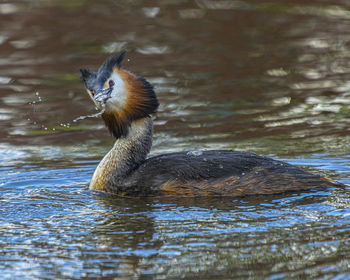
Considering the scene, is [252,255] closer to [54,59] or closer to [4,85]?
[4,85]

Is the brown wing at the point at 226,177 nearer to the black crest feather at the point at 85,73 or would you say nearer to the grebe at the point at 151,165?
the grebe at the point at 151,165

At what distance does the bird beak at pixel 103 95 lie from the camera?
9001mm

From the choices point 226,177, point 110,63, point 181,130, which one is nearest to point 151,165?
point 226,177

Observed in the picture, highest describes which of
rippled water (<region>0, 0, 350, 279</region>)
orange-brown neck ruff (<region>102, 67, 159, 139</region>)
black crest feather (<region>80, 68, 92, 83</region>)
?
black crest feather (<region>80, 68, 92, 83</region>)

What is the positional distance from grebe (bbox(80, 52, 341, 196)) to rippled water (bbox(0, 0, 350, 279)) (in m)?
0.18

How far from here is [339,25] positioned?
19.1 m

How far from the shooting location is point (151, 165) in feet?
29.8

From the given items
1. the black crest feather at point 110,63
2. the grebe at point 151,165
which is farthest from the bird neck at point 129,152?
the black crest feather at point 110,63

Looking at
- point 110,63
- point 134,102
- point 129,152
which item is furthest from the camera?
point 129,152

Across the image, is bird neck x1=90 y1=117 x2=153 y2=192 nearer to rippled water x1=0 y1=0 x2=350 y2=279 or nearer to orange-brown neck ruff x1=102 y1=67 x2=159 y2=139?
orange-brown neck ruff x1=102 y1=67 x2=159 y2=139

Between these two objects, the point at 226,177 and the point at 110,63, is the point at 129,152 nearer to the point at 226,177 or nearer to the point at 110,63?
the point at 110,63

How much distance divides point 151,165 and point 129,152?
56 centimetres

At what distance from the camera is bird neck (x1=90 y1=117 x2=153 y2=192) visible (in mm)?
9430

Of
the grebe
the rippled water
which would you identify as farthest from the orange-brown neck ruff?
the rippled water
